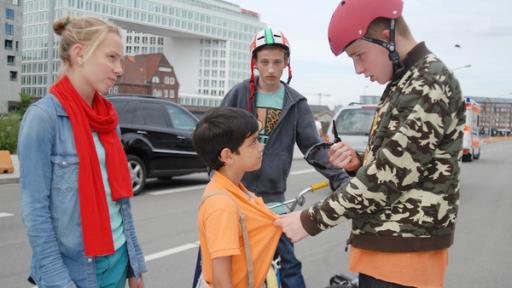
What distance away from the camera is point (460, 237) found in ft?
23.4

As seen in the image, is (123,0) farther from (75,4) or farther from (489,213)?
(489,213)

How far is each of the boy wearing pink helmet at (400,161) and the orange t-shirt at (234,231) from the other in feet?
0.67

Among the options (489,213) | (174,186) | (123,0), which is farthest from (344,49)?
(123,0)

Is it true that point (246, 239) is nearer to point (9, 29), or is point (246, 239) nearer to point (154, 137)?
point (154, 137)

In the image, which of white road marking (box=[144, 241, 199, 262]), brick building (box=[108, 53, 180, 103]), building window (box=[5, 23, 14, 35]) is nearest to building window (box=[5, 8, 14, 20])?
building window (box=[5, 23, 14, 35])

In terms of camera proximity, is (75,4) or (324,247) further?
(75,4)

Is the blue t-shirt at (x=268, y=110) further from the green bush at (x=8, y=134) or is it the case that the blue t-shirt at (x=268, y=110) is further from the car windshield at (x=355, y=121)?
the green bush at (x=8, y=134)

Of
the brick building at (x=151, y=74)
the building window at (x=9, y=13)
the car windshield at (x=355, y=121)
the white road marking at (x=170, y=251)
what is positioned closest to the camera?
the white road marking at (x=170, y=251)

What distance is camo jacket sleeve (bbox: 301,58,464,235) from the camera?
1.74 meters

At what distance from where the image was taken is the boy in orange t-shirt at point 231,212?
1950mm

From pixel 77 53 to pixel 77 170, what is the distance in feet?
1.67

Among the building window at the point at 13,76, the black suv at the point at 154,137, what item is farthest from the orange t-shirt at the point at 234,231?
the building window at the point at 13,76

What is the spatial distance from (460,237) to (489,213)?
2496mm

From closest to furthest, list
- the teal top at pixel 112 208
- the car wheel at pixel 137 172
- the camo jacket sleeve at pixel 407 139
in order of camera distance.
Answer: the camo jacket sleeve at pixel 407 139, the teal top at pixel 112 208, the car wheel at pixel 137 172
